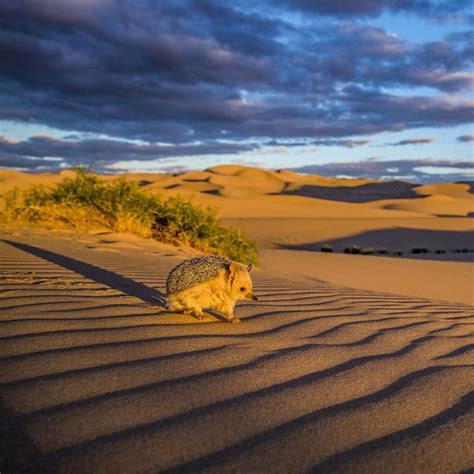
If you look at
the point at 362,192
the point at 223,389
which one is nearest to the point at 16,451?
the point at 223,389

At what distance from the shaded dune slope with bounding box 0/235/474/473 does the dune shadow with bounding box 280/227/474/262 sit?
59.0 feet

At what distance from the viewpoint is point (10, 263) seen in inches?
230

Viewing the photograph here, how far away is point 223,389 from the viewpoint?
2369 millimetres

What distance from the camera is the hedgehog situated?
3500 millimetres

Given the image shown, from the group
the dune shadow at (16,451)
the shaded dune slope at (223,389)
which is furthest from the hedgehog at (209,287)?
the dune shadow at (16,451)

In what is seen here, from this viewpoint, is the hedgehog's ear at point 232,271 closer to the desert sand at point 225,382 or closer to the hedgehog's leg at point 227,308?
the hedgehog's leg at point 227,308

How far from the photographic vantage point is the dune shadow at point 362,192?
8319 cm

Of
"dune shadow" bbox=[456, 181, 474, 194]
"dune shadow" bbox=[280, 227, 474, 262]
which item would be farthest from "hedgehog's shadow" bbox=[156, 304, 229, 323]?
"dune shadow" bbox=[456, 181, 474, 194]

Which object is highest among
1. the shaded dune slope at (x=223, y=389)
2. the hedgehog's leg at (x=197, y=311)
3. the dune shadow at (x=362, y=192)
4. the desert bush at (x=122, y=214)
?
the dune shadow at (x=362, y=192)

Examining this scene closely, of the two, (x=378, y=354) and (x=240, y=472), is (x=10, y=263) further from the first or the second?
(x=240, y=472)

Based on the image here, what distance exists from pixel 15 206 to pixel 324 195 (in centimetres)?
7562

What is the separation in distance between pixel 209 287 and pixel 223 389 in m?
1.24

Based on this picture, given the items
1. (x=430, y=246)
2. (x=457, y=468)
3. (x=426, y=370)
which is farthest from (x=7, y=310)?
(x=430, y=246)

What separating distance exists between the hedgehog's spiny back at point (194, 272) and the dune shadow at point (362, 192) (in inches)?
3083
